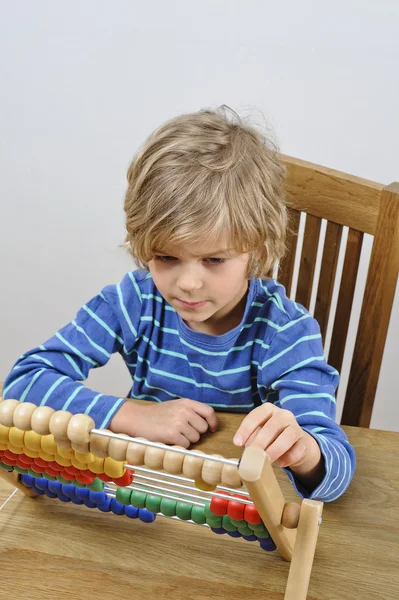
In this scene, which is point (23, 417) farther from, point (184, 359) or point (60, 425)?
point (184, 359)

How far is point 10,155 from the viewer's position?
1.83 metres

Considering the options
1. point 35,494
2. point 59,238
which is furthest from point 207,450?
point 59,238

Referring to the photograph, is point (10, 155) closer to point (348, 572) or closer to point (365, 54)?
point (365, 54)

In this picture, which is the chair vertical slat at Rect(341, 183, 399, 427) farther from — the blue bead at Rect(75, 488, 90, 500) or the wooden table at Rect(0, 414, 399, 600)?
the blue bead at Rect(75, 488, 90, 500)

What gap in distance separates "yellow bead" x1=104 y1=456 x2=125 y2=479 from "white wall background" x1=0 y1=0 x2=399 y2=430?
1.10 m

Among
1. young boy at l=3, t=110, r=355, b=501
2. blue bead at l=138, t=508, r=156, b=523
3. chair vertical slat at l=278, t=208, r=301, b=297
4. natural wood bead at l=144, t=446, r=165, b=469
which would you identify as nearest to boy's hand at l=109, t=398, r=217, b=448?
young boy at l=3, t=110, r=355, b=501

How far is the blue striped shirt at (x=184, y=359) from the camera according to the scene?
34.7 inches

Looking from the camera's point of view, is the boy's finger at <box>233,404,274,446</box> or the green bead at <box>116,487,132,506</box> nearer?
the boy's finger at <box>233,404,274,446</box>

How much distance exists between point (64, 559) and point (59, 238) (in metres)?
1.30

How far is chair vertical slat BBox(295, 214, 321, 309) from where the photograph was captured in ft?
3.52

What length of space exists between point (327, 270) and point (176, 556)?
54cm

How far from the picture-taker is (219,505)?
68 centimetres

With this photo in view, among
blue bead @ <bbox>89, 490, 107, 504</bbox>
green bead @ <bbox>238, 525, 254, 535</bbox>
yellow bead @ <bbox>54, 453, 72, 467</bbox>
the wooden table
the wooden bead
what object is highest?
the wooden bead

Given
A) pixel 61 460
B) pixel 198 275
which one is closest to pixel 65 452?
pixel 61 460
